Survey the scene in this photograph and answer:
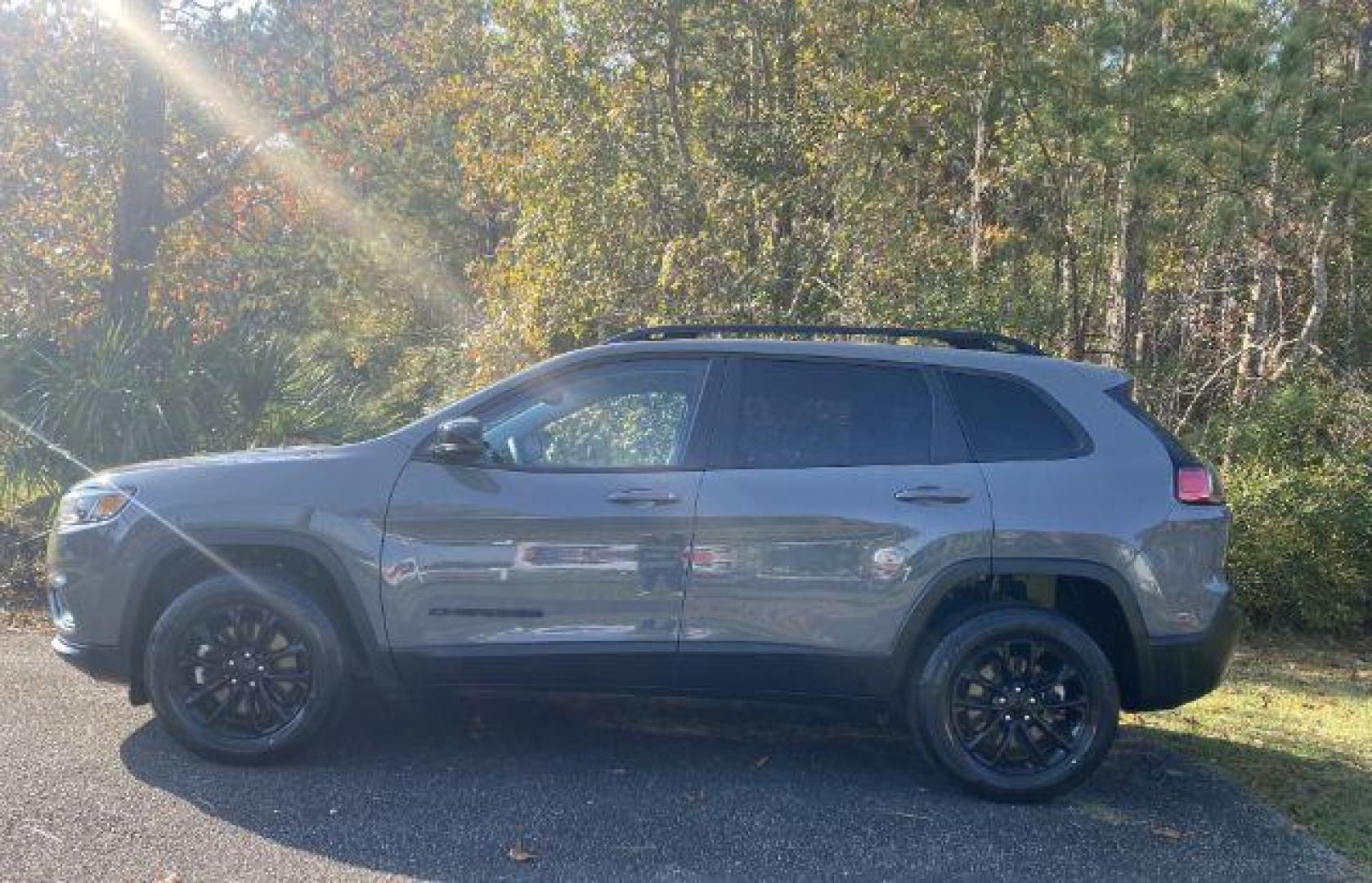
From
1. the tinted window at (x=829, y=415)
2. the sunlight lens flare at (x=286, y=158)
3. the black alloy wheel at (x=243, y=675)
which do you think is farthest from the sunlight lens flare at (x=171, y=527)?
the sunlight lens flare at (x=286, y=158)

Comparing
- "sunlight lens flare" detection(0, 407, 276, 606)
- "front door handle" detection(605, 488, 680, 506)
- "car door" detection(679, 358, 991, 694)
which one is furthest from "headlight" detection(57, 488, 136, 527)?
"car door" detection(679, 358, 991, 694)

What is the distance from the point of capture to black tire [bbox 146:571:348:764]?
209 inches

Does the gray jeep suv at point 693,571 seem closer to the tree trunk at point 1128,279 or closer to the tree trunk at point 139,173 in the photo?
the tree trunk at point 1128,279

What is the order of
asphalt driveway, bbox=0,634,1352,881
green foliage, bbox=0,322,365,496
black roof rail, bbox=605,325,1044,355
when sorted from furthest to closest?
green foliage, bbox=0,322,365,496 → black roof rail, bbox=605,325,1044,355 → asphalt driveway, bbox=0,634,1352,881

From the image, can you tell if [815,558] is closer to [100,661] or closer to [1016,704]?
[1016,704]

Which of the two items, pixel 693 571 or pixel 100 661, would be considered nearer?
pixel 693 571

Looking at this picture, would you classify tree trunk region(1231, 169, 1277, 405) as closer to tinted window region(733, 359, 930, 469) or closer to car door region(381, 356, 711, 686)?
tinted window region(733, 359, 930, 469)

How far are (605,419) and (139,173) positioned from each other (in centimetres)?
888

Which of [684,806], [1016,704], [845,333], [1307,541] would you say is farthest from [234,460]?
[1307,541]

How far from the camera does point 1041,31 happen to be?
37.9 ft

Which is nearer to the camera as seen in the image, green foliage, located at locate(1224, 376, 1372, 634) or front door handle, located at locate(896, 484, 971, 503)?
front door handle, located at locate(896, 484, 971, 503)

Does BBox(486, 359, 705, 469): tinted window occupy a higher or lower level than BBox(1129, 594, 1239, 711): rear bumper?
higher

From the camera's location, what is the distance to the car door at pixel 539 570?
17.2 ft

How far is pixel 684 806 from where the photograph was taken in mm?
5117
